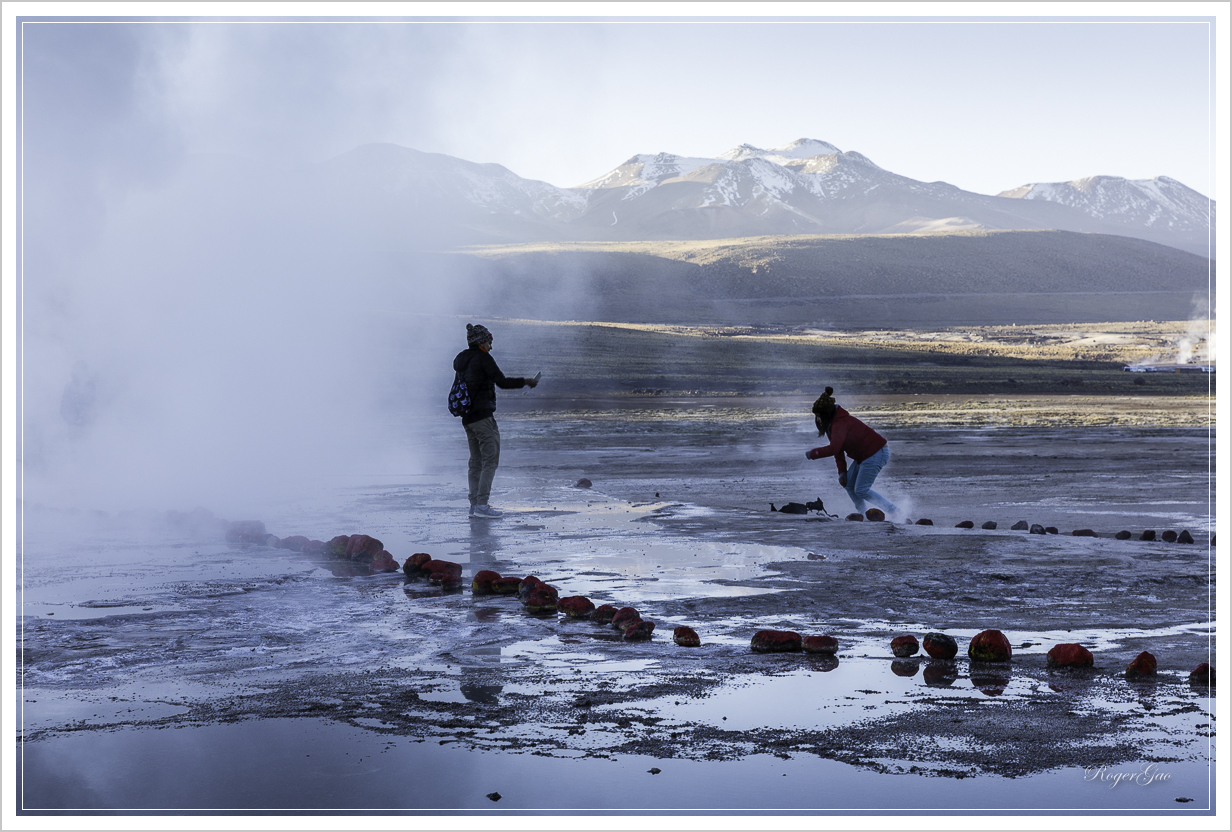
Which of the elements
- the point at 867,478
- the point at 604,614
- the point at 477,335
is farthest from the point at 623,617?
the point at 477,335

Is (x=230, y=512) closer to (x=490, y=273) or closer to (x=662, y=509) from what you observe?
(x=662, y=509)

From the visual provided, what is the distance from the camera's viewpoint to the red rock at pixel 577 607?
5977mm

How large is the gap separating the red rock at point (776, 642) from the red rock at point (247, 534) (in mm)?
4710

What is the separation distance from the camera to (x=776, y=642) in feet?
17.1

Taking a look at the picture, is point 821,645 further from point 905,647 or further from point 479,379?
point 479,379

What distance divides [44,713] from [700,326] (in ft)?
254

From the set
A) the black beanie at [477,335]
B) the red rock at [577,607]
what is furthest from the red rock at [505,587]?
the black beanie at [477,335]

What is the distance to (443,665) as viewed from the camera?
16.4 feet

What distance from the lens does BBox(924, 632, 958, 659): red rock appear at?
507 cm

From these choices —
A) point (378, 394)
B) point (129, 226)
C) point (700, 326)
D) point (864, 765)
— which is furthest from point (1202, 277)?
point (864, 765)

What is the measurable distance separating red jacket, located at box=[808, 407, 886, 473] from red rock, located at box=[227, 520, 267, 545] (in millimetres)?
4211

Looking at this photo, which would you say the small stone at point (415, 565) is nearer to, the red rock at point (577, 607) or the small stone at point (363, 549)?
the small stone at point (363, 549)

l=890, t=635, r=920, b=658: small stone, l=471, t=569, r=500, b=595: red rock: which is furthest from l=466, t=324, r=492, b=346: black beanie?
l=890, t=635, r=920, b=658: small stone

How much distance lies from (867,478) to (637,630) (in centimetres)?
423
